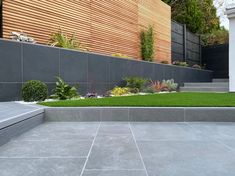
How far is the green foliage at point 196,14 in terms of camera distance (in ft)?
61.2

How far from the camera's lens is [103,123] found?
473cm

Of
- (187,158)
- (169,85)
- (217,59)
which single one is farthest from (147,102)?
(217,59)

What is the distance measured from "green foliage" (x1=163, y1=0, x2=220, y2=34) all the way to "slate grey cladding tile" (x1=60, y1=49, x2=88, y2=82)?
12966mm

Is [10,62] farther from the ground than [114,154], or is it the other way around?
[10,62]

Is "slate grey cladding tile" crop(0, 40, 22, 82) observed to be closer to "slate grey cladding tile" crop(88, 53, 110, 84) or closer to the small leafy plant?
"slate grey cladding tile" crop(88, 53, 110, 84)

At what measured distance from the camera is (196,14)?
18.6 metres

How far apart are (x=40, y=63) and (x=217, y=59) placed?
1392 cm

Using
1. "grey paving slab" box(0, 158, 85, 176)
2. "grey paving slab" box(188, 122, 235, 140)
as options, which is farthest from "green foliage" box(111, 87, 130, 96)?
"grey paving slab" box(0, 158, 85, 176)

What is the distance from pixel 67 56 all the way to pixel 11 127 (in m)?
3.93

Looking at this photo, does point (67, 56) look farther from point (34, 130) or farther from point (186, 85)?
point (186, 85)

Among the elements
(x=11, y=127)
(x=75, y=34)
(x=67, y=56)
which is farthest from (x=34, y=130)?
(x=75, y=34)

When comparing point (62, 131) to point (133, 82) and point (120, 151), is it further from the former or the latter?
point (133, 82)

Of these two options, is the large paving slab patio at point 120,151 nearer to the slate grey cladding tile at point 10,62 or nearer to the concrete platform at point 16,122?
the concrete platform at point 16,122

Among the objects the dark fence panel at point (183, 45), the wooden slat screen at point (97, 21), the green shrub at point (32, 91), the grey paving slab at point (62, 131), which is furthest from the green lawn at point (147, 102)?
the dark fence panel at point (183, 45)
